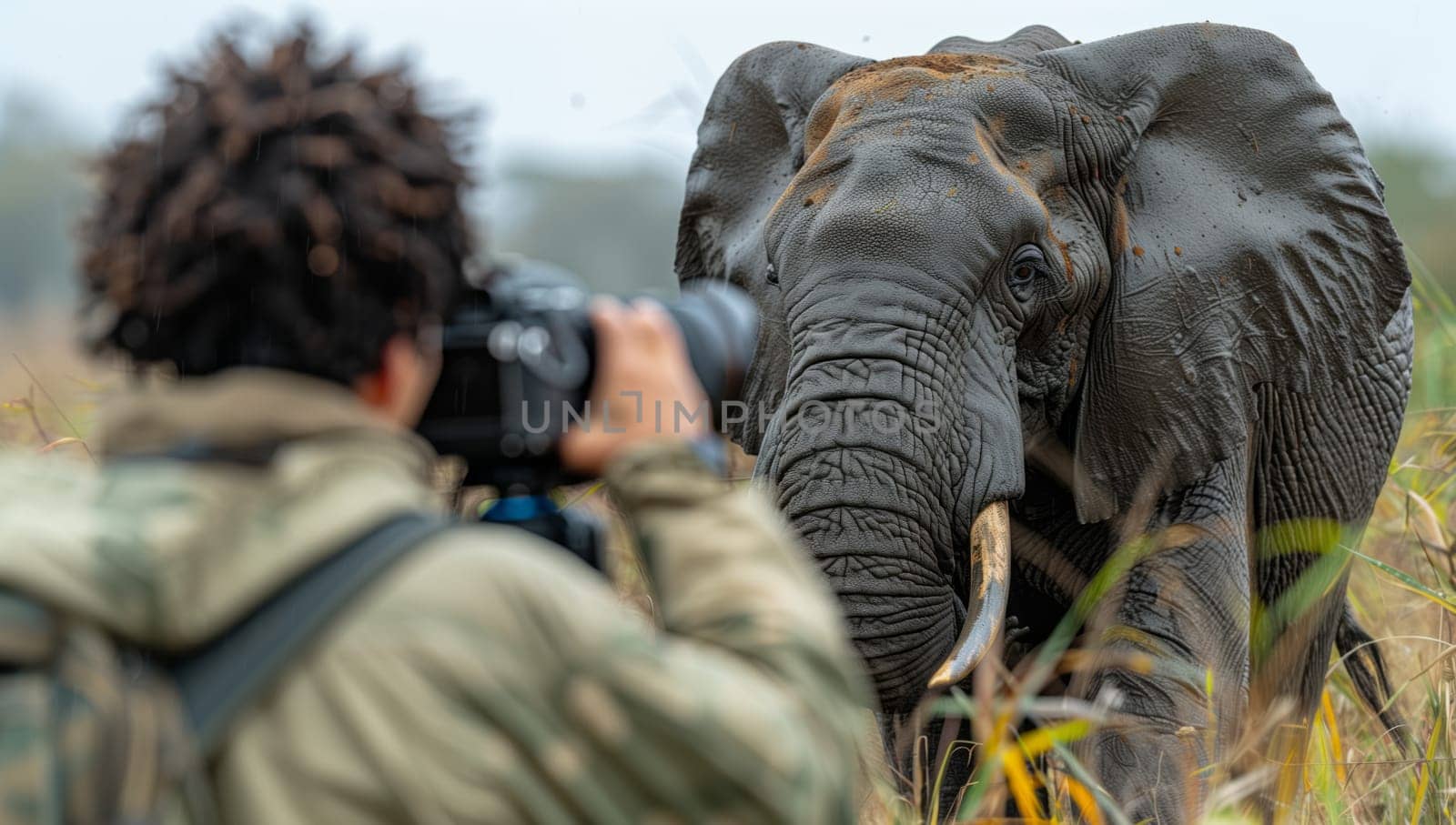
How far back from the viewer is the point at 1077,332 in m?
3.81

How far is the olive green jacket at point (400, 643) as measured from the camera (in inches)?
45.7

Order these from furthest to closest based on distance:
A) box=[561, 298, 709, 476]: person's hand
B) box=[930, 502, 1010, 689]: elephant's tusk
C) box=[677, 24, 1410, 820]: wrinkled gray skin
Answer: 1. box=[677, 24, 1410, 820]: wrinkled gray skin
2. box=[930, 502, 1010, 689]: elephant's tusk
3. box=[561, 298, 709, 476]: person's hand

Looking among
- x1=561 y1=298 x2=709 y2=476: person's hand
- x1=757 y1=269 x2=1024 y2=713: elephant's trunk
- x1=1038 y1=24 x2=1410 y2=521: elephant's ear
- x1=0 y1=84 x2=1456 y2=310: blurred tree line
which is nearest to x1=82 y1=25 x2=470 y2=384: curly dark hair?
x1=561 y1=298 x2=709 y2=476: person's hand

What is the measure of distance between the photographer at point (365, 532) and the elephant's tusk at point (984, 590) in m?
1.72

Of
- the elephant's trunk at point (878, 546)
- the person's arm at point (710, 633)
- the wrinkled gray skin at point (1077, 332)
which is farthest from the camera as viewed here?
the wrinkled gray skin at point (1077, 332)

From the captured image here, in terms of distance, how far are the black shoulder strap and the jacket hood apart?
0.04 feet

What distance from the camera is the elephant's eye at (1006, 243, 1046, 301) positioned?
3.68 meters

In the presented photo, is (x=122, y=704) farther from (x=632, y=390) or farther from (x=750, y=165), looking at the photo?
(x=750, y=165)

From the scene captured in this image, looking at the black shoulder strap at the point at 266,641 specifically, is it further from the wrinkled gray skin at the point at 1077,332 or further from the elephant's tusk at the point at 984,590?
the wrinkled gray skin at the point at 1077,332

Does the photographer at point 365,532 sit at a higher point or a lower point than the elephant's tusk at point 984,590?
higher

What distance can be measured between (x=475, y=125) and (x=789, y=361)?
2336mm

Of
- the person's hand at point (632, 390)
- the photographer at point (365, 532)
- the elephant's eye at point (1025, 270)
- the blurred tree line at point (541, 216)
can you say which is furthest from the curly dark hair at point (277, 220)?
the blurred tree line at point (541, 216)

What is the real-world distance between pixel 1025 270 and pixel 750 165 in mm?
1082

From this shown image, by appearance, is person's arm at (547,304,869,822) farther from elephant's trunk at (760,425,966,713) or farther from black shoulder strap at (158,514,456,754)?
elephant's trunk at (760,425,966,713)
